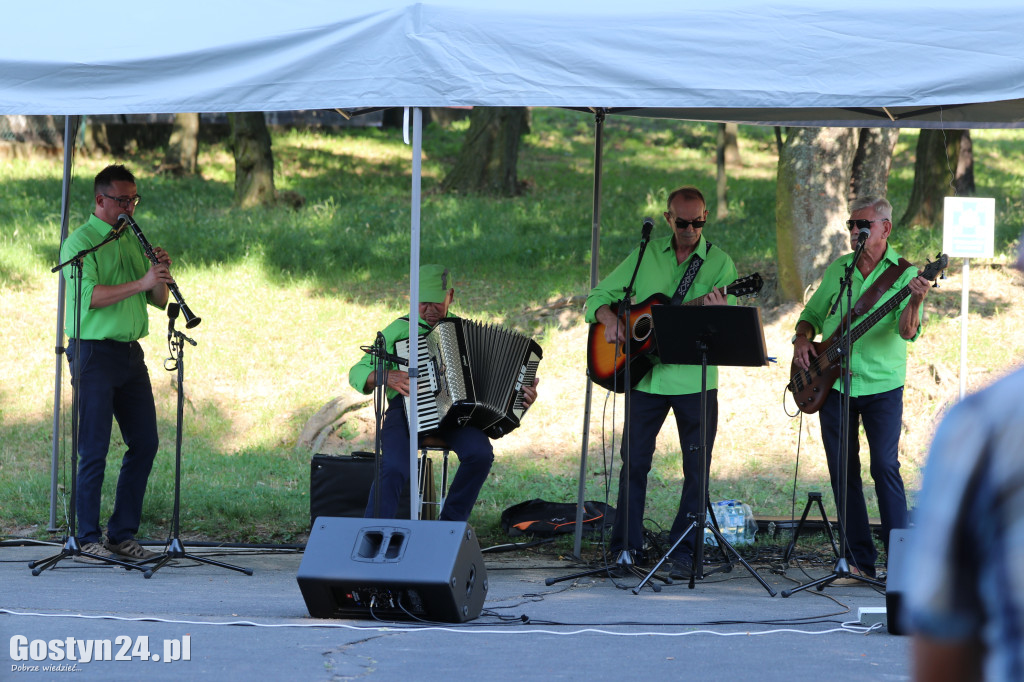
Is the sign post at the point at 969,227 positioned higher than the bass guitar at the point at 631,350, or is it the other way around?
the sign post at the point at 969,227

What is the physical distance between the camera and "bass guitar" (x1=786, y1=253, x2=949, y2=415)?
5203mm

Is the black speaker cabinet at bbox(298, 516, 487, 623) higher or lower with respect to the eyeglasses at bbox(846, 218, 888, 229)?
lower

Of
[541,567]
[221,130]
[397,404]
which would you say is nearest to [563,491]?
[541,567]

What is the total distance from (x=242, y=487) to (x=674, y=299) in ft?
12.8

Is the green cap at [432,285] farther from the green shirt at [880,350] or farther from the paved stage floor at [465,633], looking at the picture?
the green shirt at [880,350]

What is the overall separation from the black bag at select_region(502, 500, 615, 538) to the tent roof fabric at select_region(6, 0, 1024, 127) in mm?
2875

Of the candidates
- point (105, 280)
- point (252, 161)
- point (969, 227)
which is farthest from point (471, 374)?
point (252, 161)

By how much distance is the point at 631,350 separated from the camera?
5465 mm

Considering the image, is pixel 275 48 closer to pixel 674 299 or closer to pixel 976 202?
pixel 674 299

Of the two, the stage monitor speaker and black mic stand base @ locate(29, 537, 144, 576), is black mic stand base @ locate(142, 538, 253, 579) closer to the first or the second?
black mic stand base @ locate(29, 537, 144, 576)

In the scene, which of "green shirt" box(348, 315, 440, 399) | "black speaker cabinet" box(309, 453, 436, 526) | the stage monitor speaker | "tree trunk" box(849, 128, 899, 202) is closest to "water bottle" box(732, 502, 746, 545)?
"black speaker cabinet" box(309, 453, 436, 526)

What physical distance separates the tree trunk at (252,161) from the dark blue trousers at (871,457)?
11418 millimetres

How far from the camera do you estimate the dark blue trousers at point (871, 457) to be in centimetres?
527

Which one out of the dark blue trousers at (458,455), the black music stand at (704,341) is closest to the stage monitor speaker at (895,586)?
the black music stand at (704,341)
